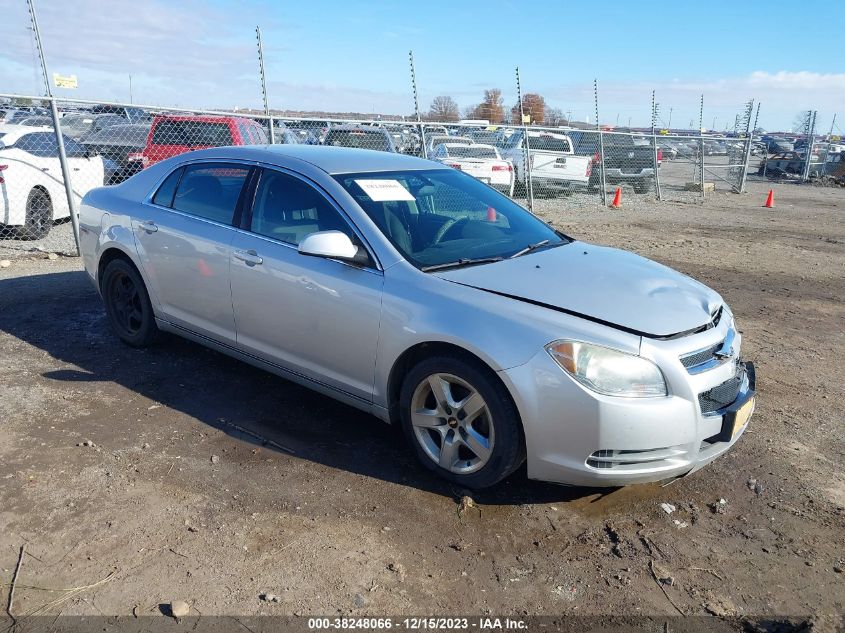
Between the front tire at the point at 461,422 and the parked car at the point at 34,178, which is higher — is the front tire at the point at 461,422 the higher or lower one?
the lower one

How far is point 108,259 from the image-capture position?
557 cm

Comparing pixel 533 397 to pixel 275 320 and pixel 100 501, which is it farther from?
pixel 100 501

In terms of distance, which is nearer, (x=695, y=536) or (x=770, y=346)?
(x=695, y=536)

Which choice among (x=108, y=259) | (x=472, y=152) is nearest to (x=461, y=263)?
(x=108, y=259)

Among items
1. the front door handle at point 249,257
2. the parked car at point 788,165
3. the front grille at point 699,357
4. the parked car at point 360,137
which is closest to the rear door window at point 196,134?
the parked car at point 360,137

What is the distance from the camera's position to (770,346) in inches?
246

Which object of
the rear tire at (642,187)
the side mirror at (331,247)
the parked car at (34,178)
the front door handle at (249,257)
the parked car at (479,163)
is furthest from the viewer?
the rear tire at (642,187)

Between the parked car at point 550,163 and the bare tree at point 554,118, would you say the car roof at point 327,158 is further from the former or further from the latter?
the bare tree at point 554,118

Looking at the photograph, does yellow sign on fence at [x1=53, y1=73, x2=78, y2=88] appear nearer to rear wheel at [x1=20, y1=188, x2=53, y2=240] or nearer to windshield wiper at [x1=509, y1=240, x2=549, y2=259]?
rear wheel at [x1=20, y1=188, x2=53, y2=240]

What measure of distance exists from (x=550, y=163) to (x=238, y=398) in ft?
47.6

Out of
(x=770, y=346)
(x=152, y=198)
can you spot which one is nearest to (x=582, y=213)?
(x=770, y=346)

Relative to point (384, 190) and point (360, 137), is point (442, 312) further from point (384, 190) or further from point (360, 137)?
point (360, 137)

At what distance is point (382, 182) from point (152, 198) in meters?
1.96

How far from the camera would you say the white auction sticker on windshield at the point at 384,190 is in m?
4.20
